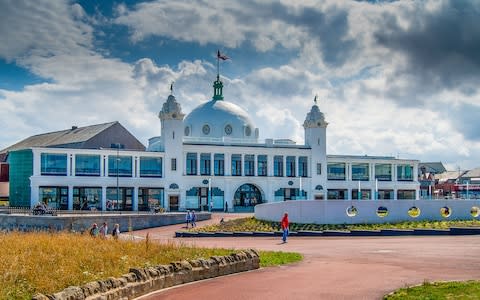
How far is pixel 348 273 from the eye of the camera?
22219 millimetres

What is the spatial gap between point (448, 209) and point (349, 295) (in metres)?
35.2

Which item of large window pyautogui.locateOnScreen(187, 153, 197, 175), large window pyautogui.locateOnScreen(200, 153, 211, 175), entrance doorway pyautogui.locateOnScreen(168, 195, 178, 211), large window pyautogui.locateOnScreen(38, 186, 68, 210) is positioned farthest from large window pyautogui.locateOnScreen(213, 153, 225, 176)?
large window pyautogui.locateOnScreen(38, 186, 68, 210)

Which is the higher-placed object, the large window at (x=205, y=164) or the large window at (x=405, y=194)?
the large window at (x=205, y=164)

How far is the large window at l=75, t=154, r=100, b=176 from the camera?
79.6 m

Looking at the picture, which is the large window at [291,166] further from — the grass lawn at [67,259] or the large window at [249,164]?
the grass lawn at [67,259]

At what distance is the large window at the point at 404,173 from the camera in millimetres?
101062

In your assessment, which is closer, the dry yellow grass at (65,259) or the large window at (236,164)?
the dry yellow grass at (65,259)

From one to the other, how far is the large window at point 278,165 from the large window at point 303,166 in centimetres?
268

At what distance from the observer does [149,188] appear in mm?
83250

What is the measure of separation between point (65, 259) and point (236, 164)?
71210mm

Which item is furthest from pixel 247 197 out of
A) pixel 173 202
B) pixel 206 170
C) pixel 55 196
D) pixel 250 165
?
pixel 55 196

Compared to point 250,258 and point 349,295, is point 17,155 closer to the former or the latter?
point 250,258

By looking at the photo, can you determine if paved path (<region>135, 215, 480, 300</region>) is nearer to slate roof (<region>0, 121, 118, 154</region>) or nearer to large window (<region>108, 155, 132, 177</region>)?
large window (<region>108, 155, 132, 177</region>)

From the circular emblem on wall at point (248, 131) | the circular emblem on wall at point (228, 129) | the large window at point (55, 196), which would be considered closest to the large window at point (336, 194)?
the circular emblem on wall at point (248, 131)
